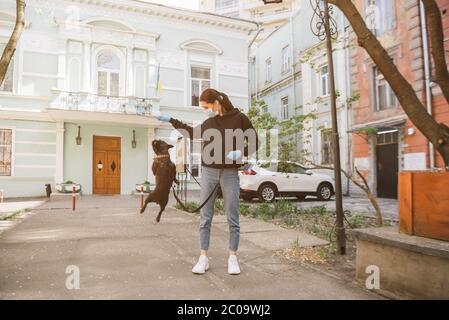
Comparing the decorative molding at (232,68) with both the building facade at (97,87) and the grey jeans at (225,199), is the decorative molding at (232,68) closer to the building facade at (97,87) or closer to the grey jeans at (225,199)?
the building facade at (97,87)

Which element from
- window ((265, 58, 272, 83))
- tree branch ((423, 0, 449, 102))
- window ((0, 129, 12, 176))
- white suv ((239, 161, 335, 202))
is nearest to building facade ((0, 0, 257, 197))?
window ((0, 129, 12, 176))

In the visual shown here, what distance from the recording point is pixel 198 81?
17.5 metres

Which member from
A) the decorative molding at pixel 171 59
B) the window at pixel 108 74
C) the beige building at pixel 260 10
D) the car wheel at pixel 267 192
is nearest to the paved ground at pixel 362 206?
the car wheel at pixel 267 192

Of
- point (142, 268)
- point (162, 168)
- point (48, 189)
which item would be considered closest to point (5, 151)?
point (48, 189)

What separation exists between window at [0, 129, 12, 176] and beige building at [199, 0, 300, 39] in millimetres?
26885

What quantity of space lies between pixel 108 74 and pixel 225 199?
546 inches

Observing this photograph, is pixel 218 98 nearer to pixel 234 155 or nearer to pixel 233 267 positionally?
pixel 234 155

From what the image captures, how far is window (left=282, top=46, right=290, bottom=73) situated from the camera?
74.7 ft

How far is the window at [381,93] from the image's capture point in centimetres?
1437

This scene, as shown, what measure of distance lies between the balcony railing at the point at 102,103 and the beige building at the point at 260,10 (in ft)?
75.8

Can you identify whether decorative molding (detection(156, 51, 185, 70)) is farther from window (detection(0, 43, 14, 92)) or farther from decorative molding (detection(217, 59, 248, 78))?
window (detection(0, 43, 14, 92))

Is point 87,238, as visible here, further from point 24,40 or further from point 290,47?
point 290,47

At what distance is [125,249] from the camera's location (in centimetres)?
466
